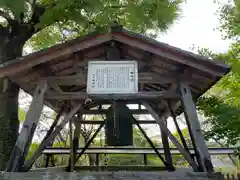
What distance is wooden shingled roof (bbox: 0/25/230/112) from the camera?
420 centimetres

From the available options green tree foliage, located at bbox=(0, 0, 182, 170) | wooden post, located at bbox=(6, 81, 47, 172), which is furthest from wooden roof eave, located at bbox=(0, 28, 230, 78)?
green tree foliage, located at bbox=(0, 0, 182, 170)

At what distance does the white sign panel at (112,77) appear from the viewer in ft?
13.9

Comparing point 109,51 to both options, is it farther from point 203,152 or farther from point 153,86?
point 203,152

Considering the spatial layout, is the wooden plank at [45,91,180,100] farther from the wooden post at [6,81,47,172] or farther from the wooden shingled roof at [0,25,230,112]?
the wooden shingled roof at [0,25,230,112]

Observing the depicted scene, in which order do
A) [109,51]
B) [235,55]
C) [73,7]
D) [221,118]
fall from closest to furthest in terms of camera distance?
[109,51], [221,118], [73,7], [235,55]

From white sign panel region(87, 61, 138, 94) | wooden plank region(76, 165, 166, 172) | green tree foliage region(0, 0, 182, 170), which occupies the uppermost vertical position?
green tree foliage region(0, 0, 182, 170)

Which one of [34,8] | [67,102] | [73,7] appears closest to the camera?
[73,7]

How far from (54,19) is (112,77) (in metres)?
2.66

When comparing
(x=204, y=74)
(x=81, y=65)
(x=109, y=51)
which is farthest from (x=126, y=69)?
(x=204, y=74)

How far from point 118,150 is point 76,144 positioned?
4.64 ft

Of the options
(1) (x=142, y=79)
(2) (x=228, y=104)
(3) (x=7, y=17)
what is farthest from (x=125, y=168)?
(3) (x=7, y=17)

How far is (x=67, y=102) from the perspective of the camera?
605 cm

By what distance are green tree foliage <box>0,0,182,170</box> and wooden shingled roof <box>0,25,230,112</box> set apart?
3.95ft

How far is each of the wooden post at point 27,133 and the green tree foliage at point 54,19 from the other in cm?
213
